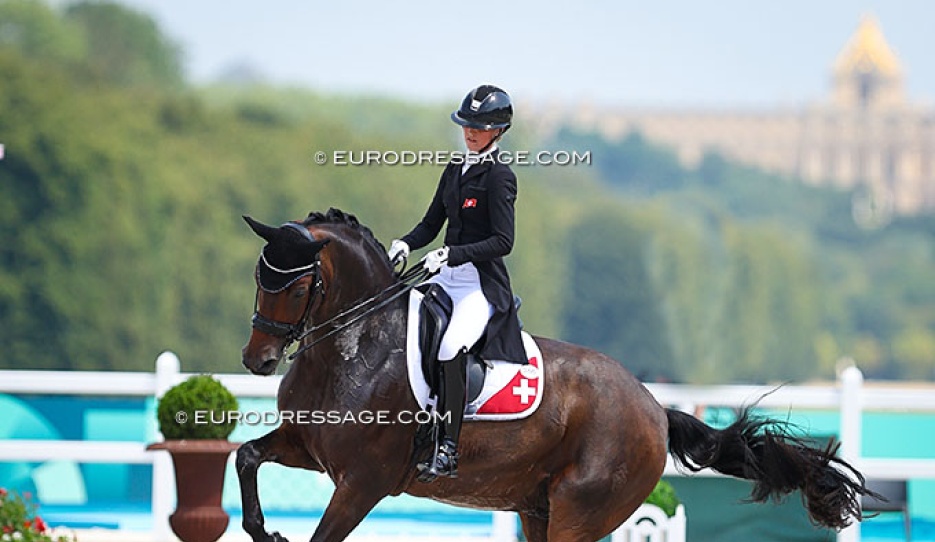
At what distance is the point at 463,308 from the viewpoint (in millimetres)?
7262

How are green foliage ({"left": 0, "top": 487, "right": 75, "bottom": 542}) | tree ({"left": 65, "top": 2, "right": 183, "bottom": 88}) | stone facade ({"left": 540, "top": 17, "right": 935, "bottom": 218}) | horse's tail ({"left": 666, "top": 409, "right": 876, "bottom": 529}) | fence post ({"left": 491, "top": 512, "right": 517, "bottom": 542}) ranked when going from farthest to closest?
stone facade ({"left": 540, "top": 17, "right": 935, "bottom": 218}) → tree ({"left": 65, "top": 2, "right": 183, "bottom": 88}) → fence post ({"left": 491, "top": 512, "right": 517, "bottom": 542}) → green foliage ({"left": 0, "top": 487, "right": 75, "bottom": 542}) → horse's tail ({"left": 666, "top": 409, "right": 876, "bottom": 529})

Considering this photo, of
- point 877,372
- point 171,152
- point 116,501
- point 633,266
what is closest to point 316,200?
point 171,152

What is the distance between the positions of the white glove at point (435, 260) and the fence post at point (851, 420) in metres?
5.33

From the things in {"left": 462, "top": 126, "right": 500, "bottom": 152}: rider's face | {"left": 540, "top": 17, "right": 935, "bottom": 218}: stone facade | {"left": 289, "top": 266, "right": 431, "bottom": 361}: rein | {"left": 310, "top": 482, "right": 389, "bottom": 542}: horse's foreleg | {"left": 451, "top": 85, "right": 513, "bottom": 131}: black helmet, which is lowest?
{"left": 310, "top": 482, "right": 389, "bottom": 542}: horse's foreleg

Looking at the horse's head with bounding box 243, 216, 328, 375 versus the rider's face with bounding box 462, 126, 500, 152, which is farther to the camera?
the rider's face with bounding box 462, 126, 500, 152

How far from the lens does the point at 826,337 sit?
87.4 metres

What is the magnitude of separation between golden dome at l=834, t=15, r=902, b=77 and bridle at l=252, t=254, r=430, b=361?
134 m

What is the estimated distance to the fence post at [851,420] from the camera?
11.6m

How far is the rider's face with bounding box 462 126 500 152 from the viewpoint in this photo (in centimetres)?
735

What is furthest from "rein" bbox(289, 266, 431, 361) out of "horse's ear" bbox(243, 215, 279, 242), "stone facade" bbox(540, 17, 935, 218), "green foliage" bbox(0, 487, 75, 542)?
"stone facade" bbox(540, 17, 935, 218)

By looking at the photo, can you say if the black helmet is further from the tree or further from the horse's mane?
the tree

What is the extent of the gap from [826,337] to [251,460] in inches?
3261

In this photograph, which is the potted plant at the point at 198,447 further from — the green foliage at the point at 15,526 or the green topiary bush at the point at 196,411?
the green foliage at the point at 15,526

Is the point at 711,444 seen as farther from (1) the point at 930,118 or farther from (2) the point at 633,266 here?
(1) the point at 930,118
